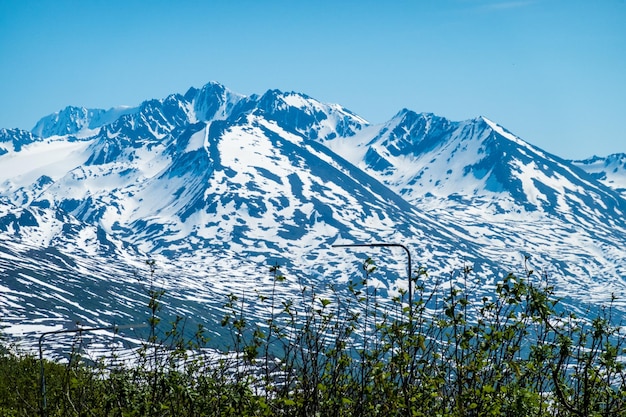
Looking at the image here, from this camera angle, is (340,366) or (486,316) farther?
(486,316)

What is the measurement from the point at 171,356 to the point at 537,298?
20.4ft

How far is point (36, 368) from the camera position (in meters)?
28.8

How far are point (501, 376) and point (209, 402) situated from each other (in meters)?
4.20

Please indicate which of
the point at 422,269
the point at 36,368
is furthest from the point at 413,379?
the point at 36,368

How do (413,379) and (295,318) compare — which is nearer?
(413,379)

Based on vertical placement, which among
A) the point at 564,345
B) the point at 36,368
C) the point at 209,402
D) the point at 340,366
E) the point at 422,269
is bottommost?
the point at 36,368

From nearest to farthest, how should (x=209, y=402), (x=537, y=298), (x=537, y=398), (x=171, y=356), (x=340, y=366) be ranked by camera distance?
1. (x=537, y=298)
2. (x=537, y=398)
3. (x=209, y=402)
4. (x=340, y=366)
5. (x=171, y=356)

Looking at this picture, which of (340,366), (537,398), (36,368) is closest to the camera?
(537,398)

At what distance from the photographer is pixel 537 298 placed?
809 cm

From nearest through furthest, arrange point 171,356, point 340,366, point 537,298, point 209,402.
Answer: point 537,298 < point 209,402 < point 340,366 < point 171,356

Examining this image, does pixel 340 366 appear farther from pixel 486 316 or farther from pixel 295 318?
pixel 486 316

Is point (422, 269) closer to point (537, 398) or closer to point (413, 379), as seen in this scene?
point (413, 379)

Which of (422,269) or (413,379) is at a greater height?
(422,269)

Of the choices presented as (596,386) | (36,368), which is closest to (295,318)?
(596,386)
